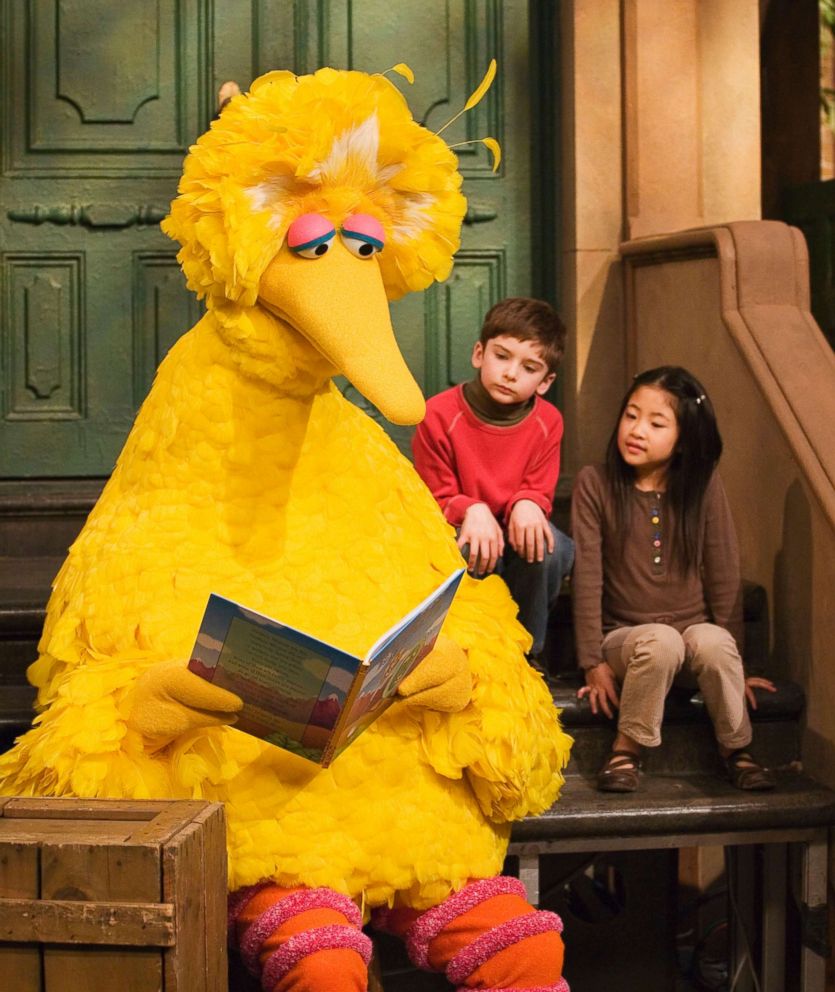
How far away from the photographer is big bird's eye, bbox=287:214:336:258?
2.20m

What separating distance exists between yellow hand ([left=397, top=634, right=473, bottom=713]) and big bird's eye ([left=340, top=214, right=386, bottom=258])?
622 millimetres

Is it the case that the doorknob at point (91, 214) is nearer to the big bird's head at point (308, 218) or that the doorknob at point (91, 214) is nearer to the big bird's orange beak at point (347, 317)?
the big bird's head at point (308, 218)

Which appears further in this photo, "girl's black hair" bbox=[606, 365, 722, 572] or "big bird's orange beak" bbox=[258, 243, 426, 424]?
"girl's black hair" bbox=[606, 365, 722, 572]

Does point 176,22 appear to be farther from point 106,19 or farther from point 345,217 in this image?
point 345,217

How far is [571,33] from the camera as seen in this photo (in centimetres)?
452

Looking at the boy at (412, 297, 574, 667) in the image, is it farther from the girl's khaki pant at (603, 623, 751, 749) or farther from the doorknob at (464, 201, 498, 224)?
the doorknob at (464, 201, 498, 224)

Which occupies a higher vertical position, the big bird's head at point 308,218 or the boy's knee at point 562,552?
the big bird's head at point 308,218

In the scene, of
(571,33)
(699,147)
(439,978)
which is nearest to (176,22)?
(571,33)

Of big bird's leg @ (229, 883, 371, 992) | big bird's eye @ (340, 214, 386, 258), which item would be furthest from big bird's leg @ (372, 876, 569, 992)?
big bird's eye @ (340, 214, 386, 258)

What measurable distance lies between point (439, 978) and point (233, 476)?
2.08 m

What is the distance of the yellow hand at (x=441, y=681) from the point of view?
228 centimetres

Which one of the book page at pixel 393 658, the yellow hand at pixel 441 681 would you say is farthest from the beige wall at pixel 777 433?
the book page at pixel 393 658

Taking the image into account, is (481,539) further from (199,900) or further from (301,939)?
(199,900)

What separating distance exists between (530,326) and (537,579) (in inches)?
21.2
